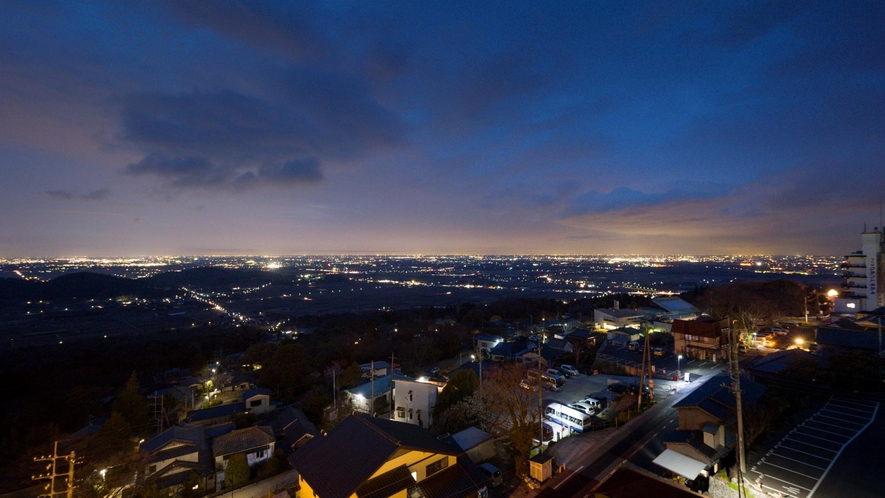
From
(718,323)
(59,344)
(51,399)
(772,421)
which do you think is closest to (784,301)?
(718,323)

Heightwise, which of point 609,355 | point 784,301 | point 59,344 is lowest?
point 59,344

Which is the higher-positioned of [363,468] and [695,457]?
[363,468]

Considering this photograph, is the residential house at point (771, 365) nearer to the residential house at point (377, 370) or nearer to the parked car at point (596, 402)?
the parked car at point (596, 402)

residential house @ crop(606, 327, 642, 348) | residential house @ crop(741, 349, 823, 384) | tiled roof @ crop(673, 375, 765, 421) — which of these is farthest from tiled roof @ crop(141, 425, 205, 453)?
residential house @ crop(741, 349, 823, 384)

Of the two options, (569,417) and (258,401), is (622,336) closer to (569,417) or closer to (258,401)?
(569,417)

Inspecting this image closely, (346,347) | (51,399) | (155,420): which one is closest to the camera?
(155,420)

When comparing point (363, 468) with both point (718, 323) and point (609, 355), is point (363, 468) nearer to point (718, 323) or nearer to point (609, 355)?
point (609, 355)
